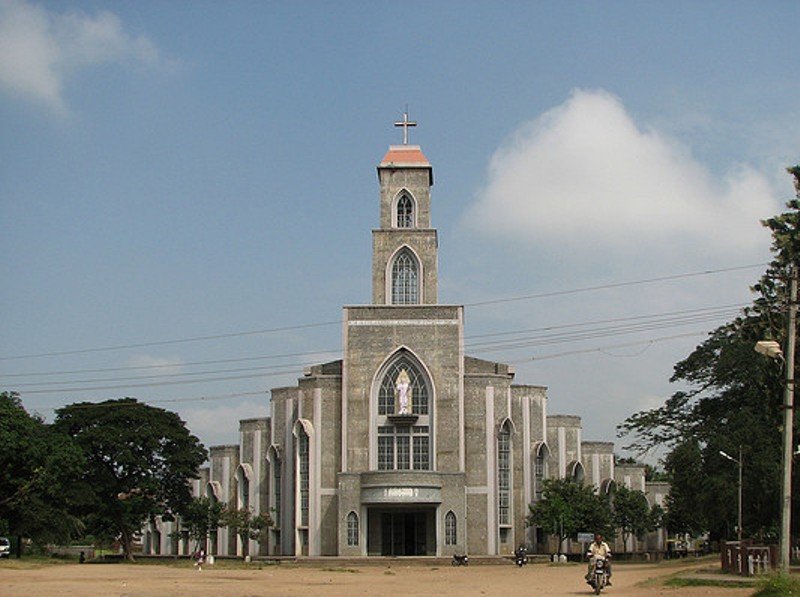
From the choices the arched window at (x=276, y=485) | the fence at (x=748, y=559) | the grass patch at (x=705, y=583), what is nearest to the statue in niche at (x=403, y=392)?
the arched window at (x=276, y=485)

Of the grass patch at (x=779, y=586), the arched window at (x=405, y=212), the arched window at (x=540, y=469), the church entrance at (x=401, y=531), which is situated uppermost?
the arched window at (x=405, y=212)

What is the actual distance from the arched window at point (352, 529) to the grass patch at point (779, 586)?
3574cm

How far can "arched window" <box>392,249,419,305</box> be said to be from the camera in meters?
62.3

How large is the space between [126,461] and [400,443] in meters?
14.6

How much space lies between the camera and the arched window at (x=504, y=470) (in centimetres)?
6000

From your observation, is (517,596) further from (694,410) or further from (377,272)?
(377,272)

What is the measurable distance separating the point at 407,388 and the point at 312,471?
270 inches

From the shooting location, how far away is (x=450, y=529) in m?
56.2

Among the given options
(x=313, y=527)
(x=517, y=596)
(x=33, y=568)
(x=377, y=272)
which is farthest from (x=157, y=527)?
(x=517, y=596)

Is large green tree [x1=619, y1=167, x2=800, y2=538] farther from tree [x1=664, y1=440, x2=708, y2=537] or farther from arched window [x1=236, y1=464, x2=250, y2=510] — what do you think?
arched window [x1=236, y1=464, x2=250, y2=510]

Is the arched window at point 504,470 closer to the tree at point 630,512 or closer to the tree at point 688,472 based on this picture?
the tree at point 630,512

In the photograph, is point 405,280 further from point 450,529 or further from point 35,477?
point 35,477

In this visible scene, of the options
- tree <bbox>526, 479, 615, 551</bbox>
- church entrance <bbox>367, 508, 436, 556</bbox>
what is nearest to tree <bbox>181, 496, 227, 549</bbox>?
church entrance <bbox>367, 508, 436, 556</bbox>

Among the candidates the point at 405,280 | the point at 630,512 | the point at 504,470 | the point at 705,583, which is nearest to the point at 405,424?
the point at 504,470
